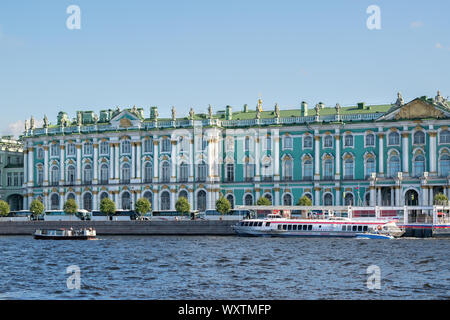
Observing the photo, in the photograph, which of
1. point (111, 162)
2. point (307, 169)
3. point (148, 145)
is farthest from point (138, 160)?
point (307, 169)

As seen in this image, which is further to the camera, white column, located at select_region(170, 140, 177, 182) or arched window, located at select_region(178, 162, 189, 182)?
white column, located at select_region(170, 140, 177, 182)

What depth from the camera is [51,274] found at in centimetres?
3444

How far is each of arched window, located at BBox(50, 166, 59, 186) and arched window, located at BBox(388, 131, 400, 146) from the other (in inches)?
1475

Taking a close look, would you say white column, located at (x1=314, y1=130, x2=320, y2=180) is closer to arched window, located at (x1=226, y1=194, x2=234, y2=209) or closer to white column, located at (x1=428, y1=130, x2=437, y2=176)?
arched window, located at (x1=226, y1=194, x2=234, y2=209)

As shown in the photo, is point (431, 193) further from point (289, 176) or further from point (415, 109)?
point (289, 176)

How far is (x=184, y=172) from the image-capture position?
84.1 metres

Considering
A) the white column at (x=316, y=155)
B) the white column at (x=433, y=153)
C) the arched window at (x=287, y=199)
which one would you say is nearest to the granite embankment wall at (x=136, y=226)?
the arched window at (x=287, y=199)

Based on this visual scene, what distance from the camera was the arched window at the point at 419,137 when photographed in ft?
248

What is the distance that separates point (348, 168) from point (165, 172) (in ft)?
64.0

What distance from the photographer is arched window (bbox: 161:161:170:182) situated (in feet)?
279

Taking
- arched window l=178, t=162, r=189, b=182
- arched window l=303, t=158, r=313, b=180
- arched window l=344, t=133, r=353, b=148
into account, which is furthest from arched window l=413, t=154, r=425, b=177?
arched window l=178, t=162, r=189, b=182

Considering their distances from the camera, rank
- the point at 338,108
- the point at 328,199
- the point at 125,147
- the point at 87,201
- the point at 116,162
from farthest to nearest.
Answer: the point at 87,201, the point at 125,147, the point at 116,162, the point at 338,108, the point at 328,199

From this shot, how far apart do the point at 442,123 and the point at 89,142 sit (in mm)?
38227

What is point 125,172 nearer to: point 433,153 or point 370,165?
point 370,165
